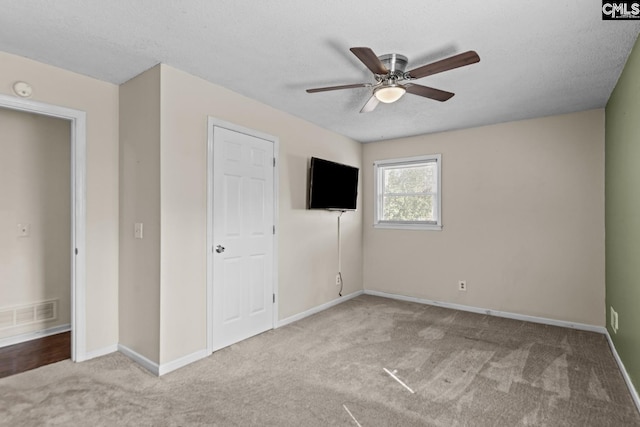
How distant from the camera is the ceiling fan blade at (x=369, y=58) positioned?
1851 mm

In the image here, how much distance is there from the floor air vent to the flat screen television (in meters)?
2.87

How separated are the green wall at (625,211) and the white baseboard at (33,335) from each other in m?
4.84

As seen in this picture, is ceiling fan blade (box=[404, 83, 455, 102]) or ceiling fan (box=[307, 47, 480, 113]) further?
ceiling fan blade (box=[404, 83, 455, 102])

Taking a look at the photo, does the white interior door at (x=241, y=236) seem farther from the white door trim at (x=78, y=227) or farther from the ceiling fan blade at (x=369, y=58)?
the ceiling fan blade at (x=369, y=58)

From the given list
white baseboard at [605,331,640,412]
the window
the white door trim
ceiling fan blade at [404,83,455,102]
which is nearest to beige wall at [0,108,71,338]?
the white door trim

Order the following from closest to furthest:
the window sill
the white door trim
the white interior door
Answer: the white door trim → the white interior door → the window sill

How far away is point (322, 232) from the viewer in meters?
4.36

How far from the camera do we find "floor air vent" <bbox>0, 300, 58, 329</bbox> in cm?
315

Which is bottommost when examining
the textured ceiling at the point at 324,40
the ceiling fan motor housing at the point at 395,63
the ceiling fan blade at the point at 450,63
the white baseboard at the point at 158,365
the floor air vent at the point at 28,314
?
the white baseboard at the point at 158,365

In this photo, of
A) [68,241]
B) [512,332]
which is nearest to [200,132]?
[68,241]

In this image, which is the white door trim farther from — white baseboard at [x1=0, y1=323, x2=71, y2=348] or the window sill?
the window sill

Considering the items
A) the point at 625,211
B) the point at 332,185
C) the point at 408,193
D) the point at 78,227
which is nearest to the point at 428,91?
the point at 625,211

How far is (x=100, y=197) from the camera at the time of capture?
2852 millimetres

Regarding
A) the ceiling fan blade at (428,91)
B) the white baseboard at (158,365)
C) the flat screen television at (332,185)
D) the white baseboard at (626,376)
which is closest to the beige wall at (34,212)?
the white baseboard at (158,365)
